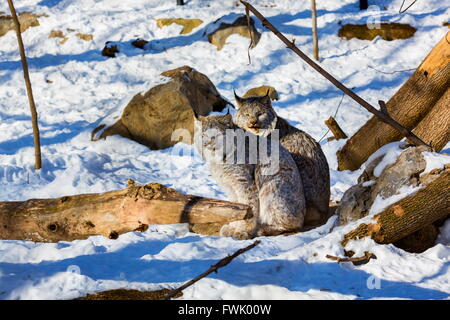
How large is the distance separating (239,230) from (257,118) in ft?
3.99

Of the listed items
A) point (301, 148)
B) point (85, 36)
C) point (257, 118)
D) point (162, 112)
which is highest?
point (85, 36)

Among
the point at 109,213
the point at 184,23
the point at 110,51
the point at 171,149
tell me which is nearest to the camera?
the point at 109,213

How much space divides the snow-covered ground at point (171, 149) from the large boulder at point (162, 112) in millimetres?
293

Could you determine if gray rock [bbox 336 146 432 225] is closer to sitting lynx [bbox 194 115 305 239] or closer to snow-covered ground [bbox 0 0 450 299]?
snow-covered ground [bbox 0 0 450 299]

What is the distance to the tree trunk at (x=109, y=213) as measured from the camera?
14.4 feet

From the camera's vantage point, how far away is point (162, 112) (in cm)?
1062

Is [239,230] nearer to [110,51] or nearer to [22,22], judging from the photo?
[110,51]

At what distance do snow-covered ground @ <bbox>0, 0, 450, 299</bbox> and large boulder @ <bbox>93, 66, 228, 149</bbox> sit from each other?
29cm

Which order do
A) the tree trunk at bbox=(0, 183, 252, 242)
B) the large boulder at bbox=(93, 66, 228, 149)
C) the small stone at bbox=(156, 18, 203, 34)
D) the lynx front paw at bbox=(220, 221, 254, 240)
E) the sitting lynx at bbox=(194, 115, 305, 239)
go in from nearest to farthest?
the tree trunk at bbox=(0, 183, 252, 242) → the sitting lynx at bbox=(194, 115, 305, 239) → the lynx front paw at bbox=(220, 221, 254, 240) → the large boulder at bbox=(93, 66, 228, 149) → the small stone at bbox=(156, 18, 203, 34)

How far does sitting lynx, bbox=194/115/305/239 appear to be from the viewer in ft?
16.8

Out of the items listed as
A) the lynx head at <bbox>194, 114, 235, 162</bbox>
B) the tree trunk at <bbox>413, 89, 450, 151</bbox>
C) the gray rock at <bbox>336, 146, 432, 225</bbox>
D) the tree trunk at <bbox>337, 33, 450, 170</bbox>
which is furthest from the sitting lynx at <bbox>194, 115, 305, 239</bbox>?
the tree trunk at <bbox>337, 33, 450, 170</bbox>

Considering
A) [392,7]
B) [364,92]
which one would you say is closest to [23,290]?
[364,92]

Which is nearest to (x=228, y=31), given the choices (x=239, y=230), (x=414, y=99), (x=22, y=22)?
(x=22, y=22)

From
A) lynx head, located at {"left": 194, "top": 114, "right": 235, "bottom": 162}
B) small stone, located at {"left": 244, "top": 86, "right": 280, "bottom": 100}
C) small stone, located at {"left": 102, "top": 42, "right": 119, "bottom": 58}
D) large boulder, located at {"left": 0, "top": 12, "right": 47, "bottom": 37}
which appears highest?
large boulder, located at {"left": 0, "top": 12, "right": 47, "bottom": 37}
